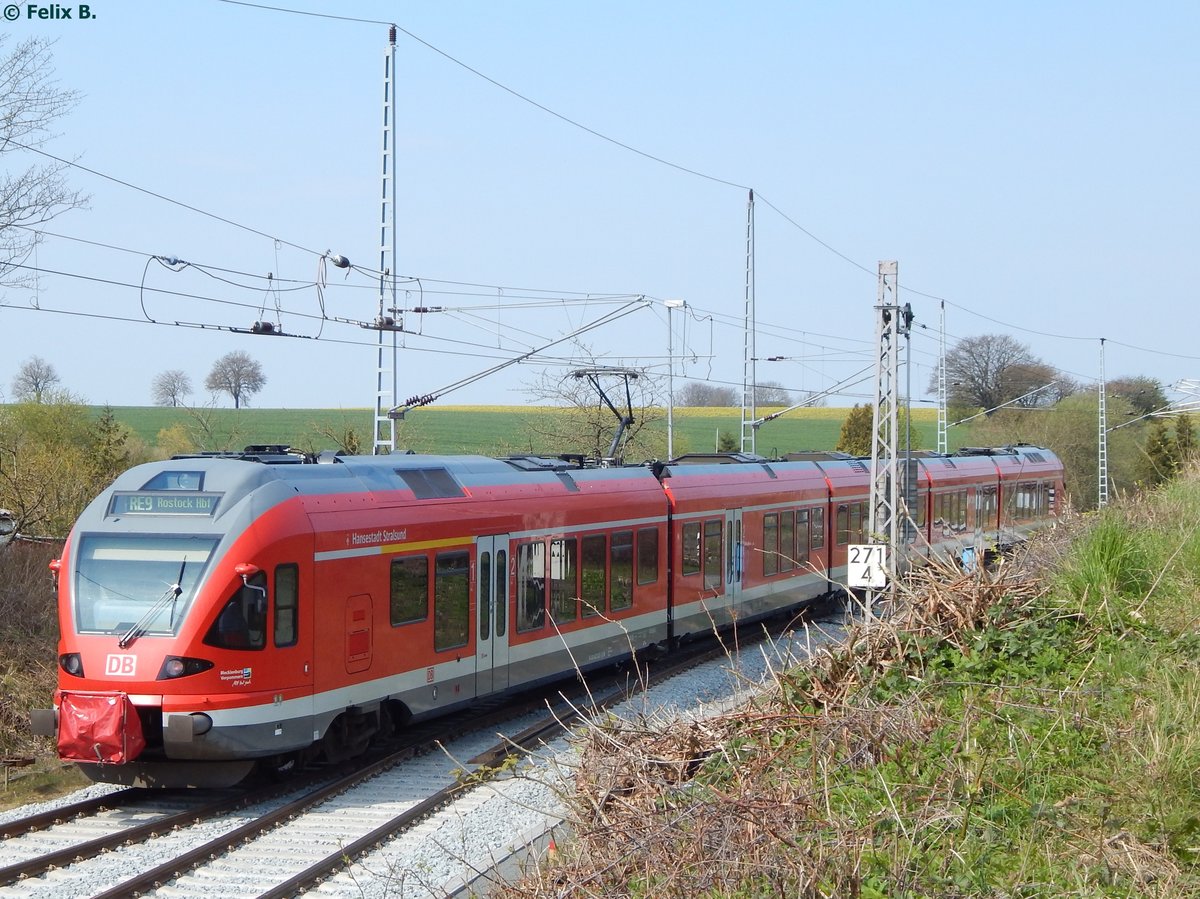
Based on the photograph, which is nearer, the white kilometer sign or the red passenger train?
the red passenger train

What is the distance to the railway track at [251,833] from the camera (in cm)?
844

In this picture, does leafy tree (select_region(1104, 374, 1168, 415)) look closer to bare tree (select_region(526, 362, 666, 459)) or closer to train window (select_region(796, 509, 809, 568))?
bare tree (select_region(526, 362, 666, 459))

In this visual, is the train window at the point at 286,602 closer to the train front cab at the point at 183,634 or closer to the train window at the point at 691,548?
the train front cab at the point at 183,634

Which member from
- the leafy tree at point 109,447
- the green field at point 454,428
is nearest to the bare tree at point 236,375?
the green field at point 454,428

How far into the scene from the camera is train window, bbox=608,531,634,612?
1612 centimetres

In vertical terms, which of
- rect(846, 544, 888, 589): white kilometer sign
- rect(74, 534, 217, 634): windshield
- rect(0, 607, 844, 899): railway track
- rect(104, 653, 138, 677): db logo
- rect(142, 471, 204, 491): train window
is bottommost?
rect(0, 607, 844, 899): railway track

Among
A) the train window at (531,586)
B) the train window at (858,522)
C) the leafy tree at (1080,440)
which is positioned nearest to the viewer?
the train window at (531,586)

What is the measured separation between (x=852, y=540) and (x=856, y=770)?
1865cm

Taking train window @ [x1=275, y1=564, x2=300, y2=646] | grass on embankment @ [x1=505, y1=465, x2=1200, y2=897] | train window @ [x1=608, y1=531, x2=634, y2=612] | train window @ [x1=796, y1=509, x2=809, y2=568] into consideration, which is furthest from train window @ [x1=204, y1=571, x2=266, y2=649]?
train window @ [x1=796, y1=509, x2=809, y2=568]

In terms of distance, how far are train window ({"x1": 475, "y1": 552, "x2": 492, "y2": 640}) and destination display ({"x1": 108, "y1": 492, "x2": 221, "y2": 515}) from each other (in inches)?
137

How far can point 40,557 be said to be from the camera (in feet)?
53.1

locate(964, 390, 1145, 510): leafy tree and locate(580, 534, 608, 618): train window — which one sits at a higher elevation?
locate(964, 390, 1145, 510): leafy tree

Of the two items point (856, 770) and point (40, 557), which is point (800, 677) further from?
point (40, 557)

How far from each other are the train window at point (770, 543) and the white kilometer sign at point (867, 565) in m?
4.62
